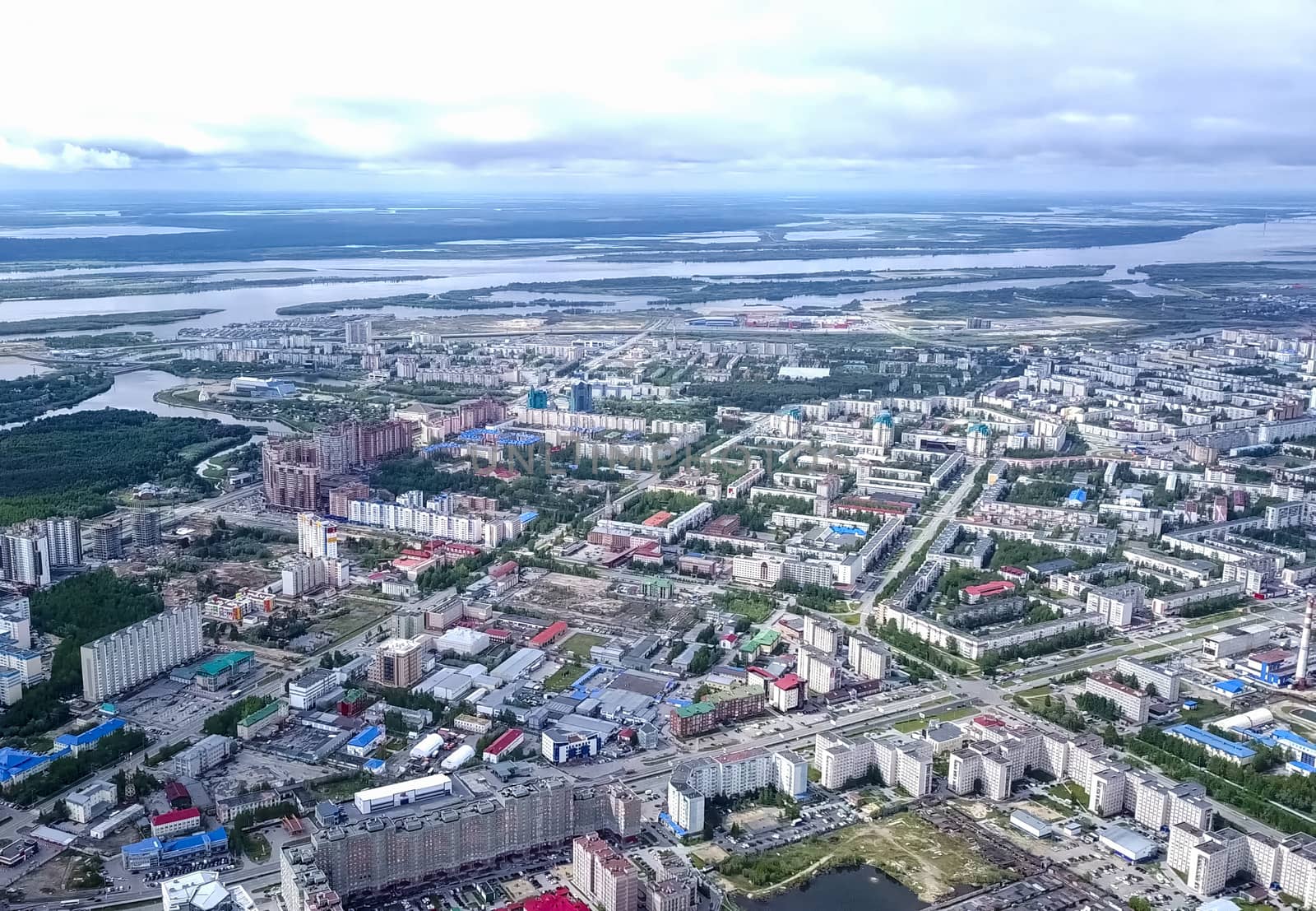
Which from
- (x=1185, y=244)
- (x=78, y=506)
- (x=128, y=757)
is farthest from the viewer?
(x=1185, y=244)

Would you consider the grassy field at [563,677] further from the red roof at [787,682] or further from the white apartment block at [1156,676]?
the white apartment block at [1156,676]

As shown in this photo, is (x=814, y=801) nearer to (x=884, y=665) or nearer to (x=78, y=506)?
(x=884, y=665)

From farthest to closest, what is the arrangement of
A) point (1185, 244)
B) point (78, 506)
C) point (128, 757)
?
point (1185, 244) → point (78, 506) → point (128, 757)

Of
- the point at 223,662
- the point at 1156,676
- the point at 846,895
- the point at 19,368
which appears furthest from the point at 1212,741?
the point at 19,368

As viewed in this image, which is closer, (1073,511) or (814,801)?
(814,801)

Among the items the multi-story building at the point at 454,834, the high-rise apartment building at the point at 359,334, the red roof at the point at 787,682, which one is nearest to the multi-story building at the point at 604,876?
the multi-story building at the point at 454,834

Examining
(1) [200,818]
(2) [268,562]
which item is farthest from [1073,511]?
(1) [200,818]
